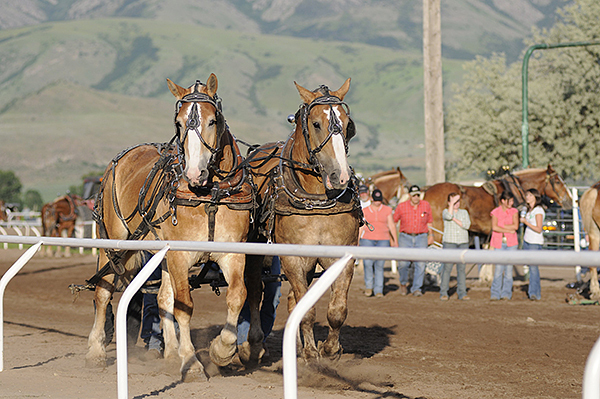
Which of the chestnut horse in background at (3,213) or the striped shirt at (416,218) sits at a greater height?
the chestnut horse in background at (3,213)

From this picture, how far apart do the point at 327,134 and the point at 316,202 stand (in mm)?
590

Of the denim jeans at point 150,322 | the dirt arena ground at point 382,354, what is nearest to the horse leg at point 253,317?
the dirt arena ground at point 382,354

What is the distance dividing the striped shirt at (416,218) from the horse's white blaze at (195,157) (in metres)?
8.13

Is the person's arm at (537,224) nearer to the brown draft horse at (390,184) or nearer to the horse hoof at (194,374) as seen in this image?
the brown draft horse at (390,184)

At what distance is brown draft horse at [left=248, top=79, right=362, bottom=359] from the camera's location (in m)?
5.94

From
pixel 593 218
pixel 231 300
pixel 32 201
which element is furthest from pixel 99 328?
pixel 32 201

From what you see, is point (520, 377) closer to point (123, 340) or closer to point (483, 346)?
point (483, 346)

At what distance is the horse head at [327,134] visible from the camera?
5773mm

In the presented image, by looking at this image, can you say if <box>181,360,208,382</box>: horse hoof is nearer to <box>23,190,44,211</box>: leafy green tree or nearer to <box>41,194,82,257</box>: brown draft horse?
<box>41,194,82,257</box>: brown draft horse

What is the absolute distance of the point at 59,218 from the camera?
23.4m

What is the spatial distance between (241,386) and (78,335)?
3983 mm

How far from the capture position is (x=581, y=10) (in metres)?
29.5

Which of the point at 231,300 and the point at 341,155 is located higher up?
the point at 341,155

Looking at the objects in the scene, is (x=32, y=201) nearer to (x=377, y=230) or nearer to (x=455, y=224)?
(x=377, y=230)
